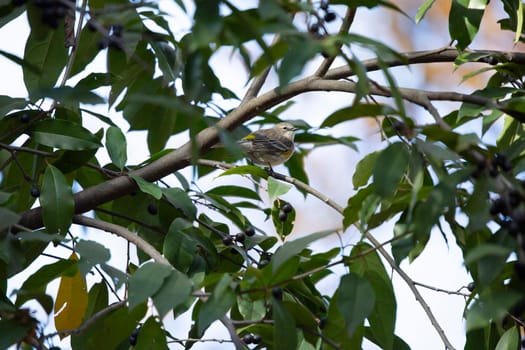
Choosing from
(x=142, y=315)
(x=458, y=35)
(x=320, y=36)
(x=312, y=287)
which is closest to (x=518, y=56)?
(x=458, y=35)

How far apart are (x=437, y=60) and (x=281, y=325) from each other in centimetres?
144

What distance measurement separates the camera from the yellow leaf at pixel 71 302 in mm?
3348

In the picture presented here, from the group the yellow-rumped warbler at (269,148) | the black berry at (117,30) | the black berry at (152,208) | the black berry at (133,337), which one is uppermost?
the yellow-rumped warbler at (269,148)

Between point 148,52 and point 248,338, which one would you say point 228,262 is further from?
point 148,52

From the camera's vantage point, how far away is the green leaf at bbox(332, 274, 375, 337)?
7.10 feet

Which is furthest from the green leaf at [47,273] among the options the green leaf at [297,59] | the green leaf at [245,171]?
the green leaf at [297,59]

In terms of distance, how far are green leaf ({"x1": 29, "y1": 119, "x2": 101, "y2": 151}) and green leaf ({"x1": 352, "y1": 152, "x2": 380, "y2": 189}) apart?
0.92 meters

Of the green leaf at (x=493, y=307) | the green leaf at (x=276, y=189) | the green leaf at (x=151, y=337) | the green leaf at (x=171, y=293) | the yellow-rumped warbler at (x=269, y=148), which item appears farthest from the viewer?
the yellow-rumped warbler at (x=269, y=148)

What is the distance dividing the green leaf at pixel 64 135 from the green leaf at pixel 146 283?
0.80 m

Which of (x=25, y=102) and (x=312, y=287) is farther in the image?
(x=312, y=287)

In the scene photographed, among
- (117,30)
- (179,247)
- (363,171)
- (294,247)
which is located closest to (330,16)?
(363,171)

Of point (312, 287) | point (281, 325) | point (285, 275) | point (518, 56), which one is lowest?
point (281, 325)

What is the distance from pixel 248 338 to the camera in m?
3.05

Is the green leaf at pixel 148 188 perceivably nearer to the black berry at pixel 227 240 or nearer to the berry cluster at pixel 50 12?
the black berry at pixel 227 240
